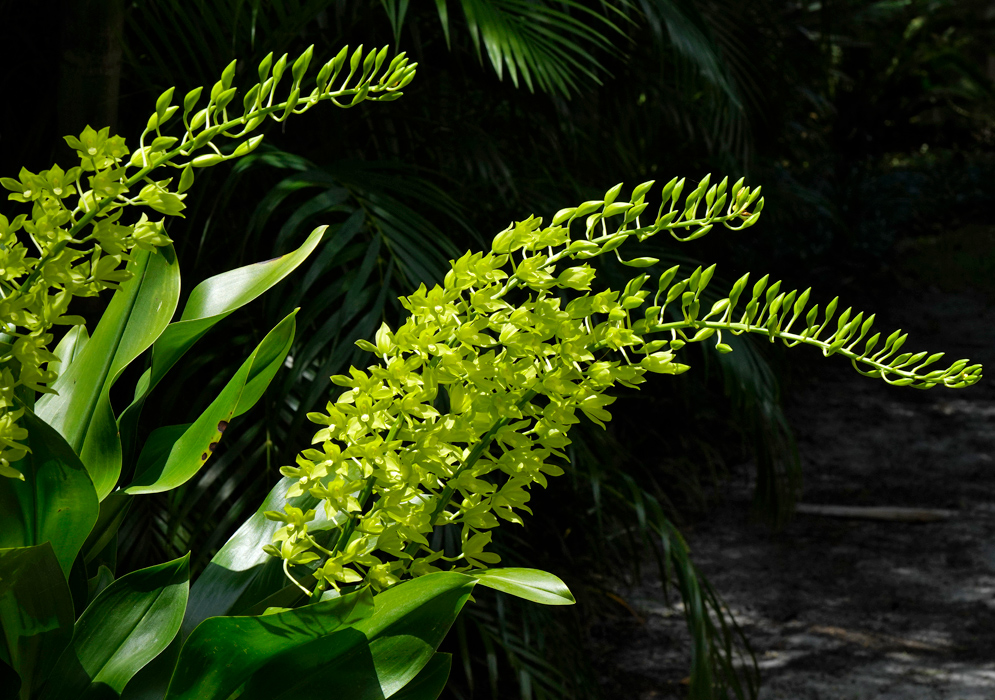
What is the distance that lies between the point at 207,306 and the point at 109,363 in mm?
71

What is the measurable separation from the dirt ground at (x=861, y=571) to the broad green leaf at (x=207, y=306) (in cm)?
165

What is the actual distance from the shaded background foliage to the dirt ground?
0.15 metres

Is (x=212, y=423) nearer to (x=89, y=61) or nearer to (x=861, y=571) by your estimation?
(x=89, y=61)

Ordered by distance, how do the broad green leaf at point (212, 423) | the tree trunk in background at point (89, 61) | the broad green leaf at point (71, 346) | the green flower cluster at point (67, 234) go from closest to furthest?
the green flower cluster at point (67, 234), the broad green leaf at point (212, 423), the broad green leaf at point (71, 346), the tree trunk in background at point (89, 61)

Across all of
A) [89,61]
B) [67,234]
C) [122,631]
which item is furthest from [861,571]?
[67,234]

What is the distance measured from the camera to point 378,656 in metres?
0.41

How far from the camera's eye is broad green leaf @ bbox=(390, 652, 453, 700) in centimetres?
45

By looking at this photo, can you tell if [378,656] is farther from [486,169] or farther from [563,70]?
[486,169]

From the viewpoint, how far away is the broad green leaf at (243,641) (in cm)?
40

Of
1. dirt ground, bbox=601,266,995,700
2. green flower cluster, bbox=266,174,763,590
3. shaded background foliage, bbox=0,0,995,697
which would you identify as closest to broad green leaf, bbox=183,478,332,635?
green flower cluster, bbox=266,174,763,590

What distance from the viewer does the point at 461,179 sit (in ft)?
5.88

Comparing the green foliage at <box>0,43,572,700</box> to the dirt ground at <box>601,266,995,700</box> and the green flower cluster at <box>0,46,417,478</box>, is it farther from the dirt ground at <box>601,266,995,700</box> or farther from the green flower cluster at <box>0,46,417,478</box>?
the dirt ground at <box>601,266,995,700</box>

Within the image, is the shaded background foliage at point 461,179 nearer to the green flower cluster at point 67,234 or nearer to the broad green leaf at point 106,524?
the broad green leaf at point 106,524

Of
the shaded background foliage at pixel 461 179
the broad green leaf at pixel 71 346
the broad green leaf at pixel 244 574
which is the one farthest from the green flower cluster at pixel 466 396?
the shaded background foliage at pixel 461 179
